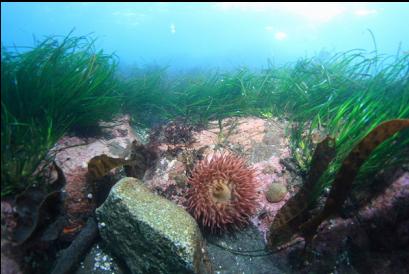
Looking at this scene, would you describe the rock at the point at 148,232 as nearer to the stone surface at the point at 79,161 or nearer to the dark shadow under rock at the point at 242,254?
the dark shadow under rock at the point at 242,254

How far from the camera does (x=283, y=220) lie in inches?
155

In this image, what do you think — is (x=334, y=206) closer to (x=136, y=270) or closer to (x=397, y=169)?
(x=397, y=169)

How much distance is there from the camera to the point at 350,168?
11.5 ft

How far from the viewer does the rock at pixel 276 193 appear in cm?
448

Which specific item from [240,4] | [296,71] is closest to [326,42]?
[240,4]

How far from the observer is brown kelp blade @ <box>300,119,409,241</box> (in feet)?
10.6

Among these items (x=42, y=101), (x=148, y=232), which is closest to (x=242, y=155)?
(x=148, y=232)

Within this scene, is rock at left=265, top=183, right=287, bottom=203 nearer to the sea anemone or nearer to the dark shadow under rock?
the sea anemone

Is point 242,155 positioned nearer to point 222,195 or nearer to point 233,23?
point 222,195

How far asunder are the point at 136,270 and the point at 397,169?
3.86 meters

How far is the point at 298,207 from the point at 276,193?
61 centimetres

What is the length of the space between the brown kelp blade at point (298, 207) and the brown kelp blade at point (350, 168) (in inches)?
6.6

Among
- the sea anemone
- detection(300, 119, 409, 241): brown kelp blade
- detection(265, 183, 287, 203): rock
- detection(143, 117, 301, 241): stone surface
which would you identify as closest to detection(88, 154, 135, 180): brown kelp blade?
detection(143, 117, 301, 241): stone surface

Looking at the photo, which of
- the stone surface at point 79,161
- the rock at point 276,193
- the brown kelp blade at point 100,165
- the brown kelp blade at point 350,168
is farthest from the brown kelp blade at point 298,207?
the stone surface at point 79,161
